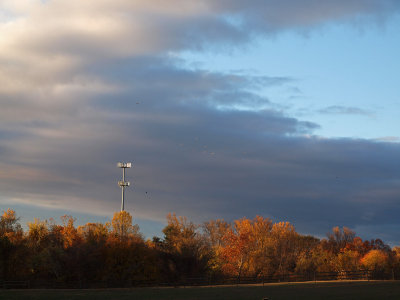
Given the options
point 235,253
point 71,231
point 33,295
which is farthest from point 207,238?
point 33,295

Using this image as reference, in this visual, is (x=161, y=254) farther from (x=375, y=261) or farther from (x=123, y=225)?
(x=375, y=261)

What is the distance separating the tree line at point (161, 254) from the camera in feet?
308

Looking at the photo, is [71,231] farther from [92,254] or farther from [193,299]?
[193,299]

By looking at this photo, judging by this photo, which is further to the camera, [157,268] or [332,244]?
[332,244]

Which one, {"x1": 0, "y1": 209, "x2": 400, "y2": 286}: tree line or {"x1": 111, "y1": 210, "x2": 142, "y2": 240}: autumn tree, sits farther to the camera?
{"x1": 111, "y1": 210, "x2": 142, "y2": 240}: autumn tree

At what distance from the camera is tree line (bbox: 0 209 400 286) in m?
93.8

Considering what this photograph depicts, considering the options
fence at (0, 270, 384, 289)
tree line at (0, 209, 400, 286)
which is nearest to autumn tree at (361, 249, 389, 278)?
tree line at (0, 209, 400, 286)

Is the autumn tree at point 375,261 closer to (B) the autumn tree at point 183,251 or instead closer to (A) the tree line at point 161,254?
(A) the tree line at point 161,254

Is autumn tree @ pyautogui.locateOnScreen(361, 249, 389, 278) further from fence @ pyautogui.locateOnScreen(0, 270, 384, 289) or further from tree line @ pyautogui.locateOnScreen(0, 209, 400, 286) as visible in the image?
fence @ pyautogui.locateOnScreen(0, 270, 384, 289)

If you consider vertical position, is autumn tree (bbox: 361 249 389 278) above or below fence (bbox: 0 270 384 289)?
above

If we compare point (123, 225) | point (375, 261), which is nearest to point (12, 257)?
point (123, 225)

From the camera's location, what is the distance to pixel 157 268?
99125 mm

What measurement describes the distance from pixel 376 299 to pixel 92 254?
60621 millimetres

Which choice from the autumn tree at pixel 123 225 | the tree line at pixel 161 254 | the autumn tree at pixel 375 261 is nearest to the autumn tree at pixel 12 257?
the tree line at pixel 161 254
